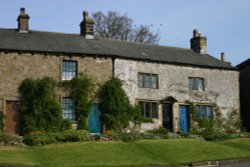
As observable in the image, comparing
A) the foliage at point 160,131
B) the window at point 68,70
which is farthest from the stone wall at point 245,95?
the window at point 68,70

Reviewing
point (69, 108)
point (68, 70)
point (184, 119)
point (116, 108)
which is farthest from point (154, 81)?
point (69, 108)

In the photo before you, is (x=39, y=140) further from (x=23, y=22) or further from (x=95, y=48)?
(x=23, y=22)

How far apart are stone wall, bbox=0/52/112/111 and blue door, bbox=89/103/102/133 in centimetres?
190

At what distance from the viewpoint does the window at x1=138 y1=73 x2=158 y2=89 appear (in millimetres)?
34013

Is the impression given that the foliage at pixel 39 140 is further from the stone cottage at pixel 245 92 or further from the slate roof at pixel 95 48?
the stone cottage at pixel 245 92

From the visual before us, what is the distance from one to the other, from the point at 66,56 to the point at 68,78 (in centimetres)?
152

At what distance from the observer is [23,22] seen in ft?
113

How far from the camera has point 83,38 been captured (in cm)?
3575

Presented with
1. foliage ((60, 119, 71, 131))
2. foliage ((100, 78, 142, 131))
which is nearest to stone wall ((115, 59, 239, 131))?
foliage ((100, 78, 142, 131))

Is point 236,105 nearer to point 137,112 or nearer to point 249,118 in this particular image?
point 249,118

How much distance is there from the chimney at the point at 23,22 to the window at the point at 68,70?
15.8 ft

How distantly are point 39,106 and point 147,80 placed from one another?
845 cm

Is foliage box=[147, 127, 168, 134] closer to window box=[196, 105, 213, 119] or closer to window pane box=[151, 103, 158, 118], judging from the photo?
window pane box=[151, 103, 158, 118]

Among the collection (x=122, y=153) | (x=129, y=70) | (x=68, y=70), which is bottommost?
(x=122, y=153)
